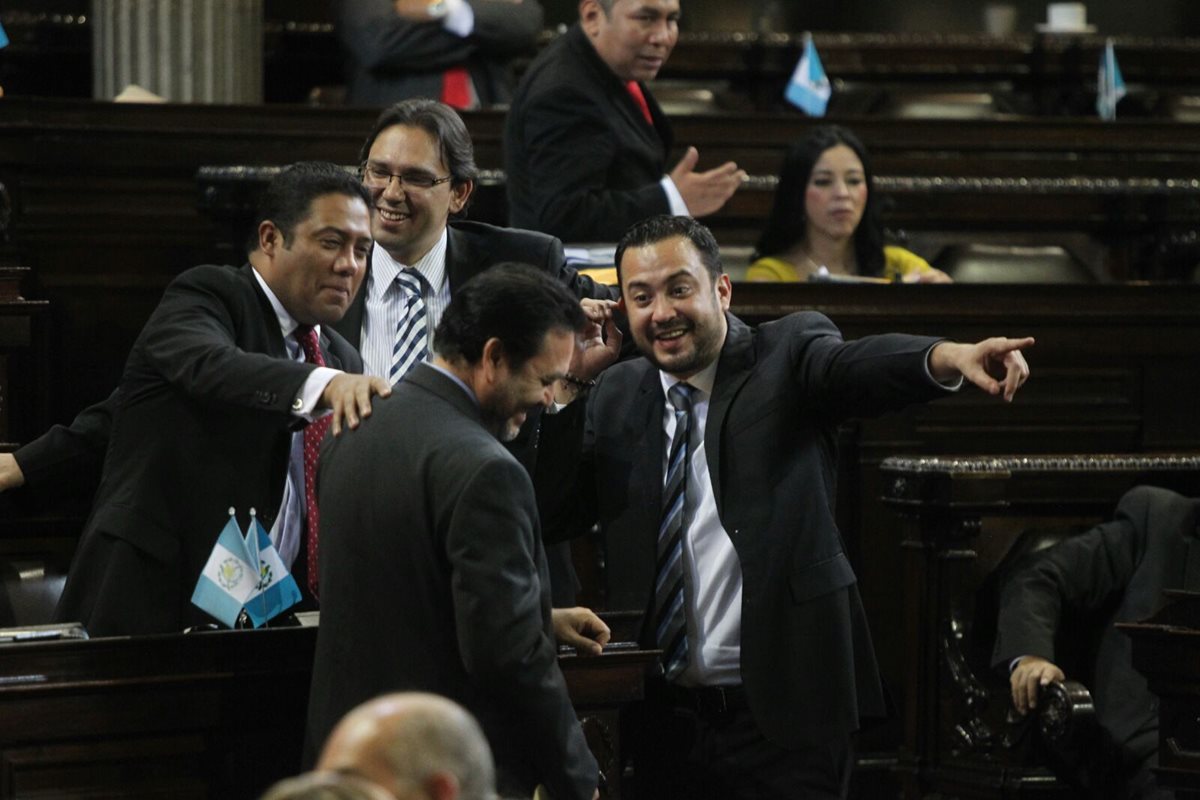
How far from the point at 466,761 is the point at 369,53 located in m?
5.25

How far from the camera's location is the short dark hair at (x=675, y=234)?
3.74m

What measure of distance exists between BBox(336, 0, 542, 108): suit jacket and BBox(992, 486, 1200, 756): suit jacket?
2.89 m

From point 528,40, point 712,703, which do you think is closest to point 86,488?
point 712,703

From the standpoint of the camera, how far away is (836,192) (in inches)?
225

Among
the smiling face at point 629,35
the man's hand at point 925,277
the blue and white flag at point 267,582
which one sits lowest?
the blue and white flag at point 267,582

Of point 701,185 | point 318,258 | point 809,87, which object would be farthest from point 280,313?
point 809,87

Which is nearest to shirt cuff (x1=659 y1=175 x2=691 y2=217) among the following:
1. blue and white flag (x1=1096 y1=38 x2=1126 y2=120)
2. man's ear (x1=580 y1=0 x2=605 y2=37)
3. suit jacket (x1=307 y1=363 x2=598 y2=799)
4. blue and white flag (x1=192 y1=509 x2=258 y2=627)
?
man's ear (x1=580 y1=0 x2=605 y2=37)

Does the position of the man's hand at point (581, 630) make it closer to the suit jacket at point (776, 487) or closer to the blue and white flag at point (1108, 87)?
the suit jacket at point (776, 487)

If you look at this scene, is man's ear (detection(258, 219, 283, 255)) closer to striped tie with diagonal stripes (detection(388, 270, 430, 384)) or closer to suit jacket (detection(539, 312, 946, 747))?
striped tie with diagonal stripes (detection(388, 270, 430, 384))

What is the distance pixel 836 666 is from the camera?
3576 mm

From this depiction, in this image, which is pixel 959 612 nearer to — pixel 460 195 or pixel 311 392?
pixel 460 195

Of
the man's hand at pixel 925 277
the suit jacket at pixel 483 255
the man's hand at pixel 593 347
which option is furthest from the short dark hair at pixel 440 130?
the man's hand at pixel 925 277

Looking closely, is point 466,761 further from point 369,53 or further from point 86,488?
point 369,53

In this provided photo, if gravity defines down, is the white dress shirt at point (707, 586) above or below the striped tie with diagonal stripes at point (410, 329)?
below
